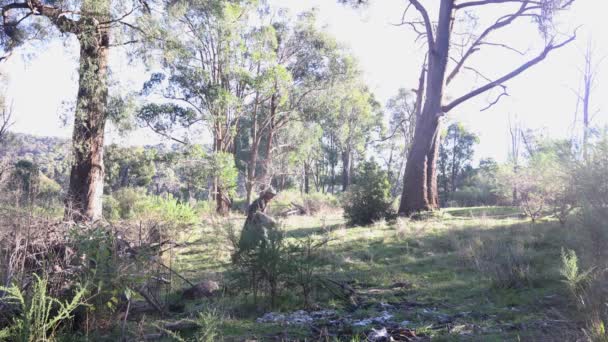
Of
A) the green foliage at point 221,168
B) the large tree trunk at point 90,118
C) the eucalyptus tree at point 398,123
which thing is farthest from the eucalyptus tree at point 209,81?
the eucalyptus tree at point 398,123

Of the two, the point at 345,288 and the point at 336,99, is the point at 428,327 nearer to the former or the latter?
the point at 345,288

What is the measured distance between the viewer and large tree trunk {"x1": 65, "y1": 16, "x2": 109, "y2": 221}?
1068 centimetres

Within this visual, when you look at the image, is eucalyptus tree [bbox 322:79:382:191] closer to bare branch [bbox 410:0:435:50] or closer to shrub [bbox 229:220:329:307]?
bare branch [bbox 410:0:435:50]

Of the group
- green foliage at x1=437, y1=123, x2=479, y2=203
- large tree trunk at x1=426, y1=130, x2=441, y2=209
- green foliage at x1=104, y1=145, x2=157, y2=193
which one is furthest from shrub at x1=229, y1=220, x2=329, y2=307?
green foliage at x1=437, y1=123, x2=479, y2=203

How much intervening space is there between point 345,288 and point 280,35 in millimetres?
22843

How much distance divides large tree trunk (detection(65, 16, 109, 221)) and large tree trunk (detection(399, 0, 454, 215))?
9.28 m

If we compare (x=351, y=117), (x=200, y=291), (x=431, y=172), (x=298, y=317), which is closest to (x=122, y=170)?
(x=351, y=117)

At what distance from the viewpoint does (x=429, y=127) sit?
1445 cm

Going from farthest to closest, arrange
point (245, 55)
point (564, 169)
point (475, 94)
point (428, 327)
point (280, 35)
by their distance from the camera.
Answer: point (280, 35)
point (245, 55)
point (475, 94)
point (564, 169)
point (428, 327)

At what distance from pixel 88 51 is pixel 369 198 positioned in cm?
885

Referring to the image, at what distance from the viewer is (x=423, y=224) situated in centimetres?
1150

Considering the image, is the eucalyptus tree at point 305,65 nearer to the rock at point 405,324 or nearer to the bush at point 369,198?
the bush at point 369,198

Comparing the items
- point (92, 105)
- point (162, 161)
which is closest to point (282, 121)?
point (162, 161)

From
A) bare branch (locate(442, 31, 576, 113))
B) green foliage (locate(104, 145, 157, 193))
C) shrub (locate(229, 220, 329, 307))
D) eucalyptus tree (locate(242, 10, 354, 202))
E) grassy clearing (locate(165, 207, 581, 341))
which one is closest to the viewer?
grassy clearing (locate(165, 207, 581, 341))
